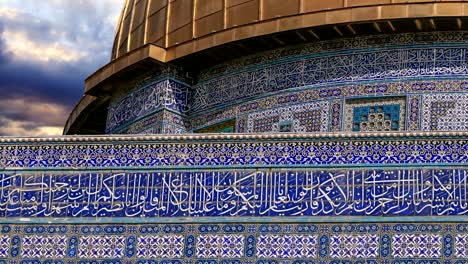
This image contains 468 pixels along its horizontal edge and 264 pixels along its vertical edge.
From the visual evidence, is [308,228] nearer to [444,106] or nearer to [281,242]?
[281,242]

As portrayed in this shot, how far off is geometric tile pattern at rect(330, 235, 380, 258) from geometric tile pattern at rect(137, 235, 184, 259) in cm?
102

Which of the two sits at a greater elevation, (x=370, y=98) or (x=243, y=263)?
(x=370, y=98)

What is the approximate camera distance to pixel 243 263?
9180 millimetres

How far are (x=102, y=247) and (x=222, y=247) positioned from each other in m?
0.82

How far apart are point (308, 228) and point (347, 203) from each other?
12.1 inches

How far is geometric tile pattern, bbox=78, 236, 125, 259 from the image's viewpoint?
30.8 feet

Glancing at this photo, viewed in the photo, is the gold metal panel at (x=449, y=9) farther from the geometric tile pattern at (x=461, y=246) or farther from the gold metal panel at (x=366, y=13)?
the geometric tile pattern at (x=461, y=246)

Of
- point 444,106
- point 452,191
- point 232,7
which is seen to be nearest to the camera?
point 452,191

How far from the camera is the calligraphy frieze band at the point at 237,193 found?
361 inches

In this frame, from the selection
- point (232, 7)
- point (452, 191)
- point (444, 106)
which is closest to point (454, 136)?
point (452, 191)

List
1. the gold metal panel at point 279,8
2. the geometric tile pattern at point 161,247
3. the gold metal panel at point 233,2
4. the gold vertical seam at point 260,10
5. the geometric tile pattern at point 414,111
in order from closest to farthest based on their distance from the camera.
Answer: the geometric tile pattern at point 161,247 < the geometric tile pattern at point 414,111 < the gold metal panel at point 279,8 < the gold vertical seam at point 260,10 < the gold metal panel at point 233,2

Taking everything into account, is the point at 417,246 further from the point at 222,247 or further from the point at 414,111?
the point at 414,111

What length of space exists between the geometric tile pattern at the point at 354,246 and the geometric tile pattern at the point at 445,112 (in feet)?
8.06

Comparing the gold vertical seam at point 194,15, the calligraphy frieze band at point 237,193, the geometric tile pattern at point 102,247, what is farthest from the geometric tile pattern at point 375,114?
the geometric tile pattern at point 102,247
